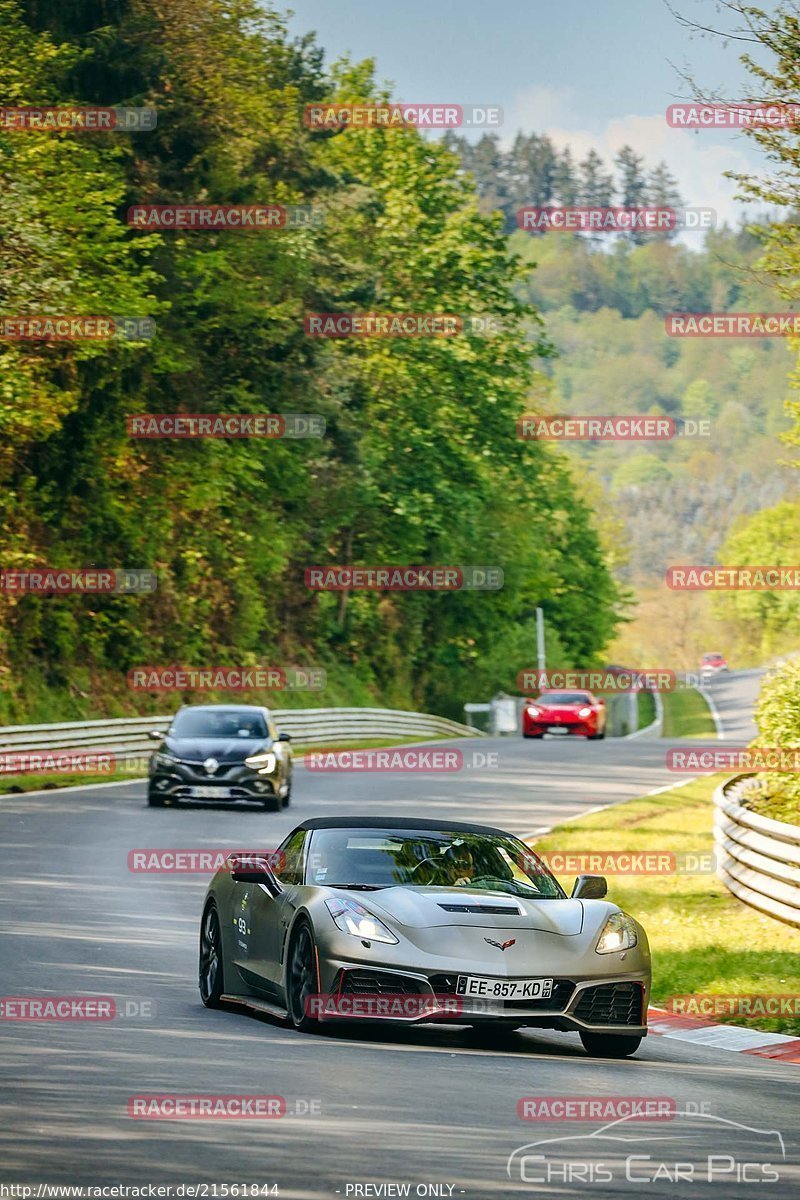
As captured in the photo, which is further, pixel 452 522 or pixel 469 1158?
pixel 452 522

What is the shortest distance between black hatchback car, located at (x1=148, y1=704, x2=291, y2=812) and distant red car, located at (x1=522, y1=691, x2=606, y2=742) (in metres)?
25.4

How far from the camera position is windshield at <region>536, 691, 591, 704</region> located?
176 feet

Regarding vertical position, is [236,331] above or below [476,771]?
above

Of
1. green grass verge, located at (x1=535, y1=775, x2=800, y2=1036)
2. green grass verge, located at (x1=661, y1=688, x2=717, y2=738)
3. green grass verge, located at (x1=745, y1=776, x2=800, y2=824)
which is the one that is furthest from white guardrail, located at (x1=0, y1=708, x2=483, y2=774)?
green grass verge, located at (x1=661, y1=688, x2=717, y2=738)

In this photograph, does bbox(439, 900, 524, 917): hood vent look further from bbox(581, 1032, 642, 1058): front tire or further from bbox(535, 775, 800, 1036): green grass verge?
bbox(535, 775, 800, 1036): green grass verge

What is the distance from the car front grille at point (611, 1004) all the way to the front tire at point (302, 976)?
1409 mm

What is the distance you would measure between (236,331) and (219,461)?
365cm

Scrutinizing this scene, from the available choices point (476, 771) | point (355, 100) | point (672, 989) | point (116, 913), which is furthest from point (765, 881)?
point (355, 100)

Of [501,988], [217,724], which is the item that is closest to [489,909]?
[501,988]

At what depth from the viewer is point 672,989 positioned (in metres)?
13.7

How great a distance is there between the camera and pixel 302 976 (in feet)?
34.6

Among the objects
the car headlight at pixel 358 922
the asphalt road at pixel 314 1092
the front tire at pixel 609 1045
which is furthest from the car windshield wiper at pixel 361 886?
the front tire at pixel 609 1045

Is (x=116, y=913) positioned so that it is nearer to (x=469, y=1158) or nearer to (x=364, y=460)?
(x=469, y=1158)

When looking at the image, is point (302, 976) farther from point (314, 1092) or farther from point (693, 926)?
point (693, 926)
